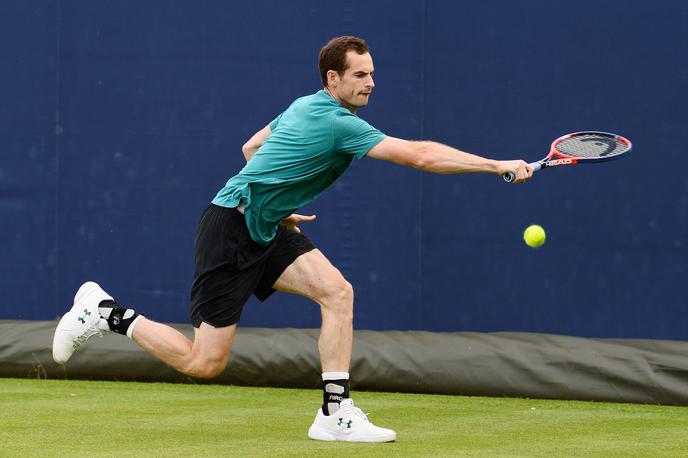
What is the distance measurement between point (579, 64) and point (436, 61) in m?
0.85

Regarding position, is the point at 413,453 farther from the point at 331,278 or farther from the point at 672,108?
the point at 672,108

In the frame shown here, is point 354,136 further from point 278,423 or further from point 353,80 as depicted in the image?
point 278,423

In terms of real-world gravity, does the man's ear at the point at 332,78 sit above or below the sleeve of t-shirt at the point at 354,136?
above

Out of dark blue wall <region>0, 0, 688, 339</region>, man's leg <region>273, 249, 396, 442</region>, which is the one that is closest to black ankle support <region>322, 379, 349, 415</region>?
man's leg <region>273, 249, 396, 442</region>

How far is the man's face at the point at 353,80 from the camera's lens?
567 cm

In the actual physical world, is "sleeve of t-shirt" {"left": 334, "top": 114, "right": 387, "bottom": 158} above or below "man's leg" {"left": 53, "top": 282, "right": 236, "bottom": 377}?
above

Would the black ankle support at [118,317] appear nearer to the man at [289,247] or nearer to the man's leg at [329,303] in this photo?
the man at [289,247]

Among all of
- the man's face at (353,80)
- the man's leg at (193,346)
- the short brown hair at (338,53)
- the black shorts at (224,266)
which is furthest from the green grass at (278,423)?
the short brown hair at (338,53)

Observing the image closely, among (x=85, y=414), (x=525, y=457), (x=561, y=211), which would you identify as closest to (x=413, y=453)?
(x=525, y=457)

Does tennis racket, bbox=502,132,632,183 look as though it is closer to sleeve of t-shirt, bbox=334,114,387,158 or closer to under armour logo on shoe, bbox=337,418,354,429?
sleeve of t-shirt, bbox=334,114,387,158

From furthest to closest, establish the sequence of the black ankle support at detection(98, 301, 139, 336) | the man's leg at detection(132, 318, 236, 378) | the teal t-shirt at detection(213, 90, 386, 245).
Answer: the black ankle support at detection(98, 301, 139, 336) → the man's leg at detection(132, 318, 236, 378) → the teal t-shirt at detection(213, 90, 386, 245)

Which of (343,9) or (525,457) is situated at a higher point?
(343,9)

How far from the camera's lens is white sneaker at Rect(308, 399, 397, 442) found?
5594mm

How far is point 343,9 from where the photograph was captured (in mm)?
8109
